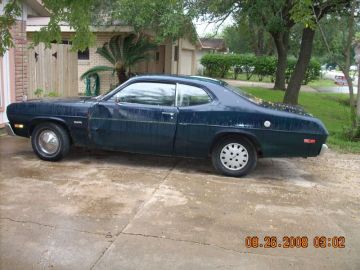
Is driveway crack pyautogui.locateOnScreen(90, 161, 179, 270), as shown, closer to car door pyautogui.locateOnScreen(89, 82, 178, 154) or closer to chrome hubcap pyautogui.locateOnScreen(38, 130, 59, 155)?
car door pyautogui.locateOnScreen(89, 82, 178, 154)

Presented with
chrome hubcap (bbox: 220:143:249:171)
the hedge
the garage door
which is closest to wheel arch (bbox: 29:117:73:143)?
chrome hubcap (bbox: 220:143:249:171)

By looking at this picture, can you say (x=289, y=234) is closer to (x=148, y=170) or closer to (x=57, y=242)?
(x=57, y=242)

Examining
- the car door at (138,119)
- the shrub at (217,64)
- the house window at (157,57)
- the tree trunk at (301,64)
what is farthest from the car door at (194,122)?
the shrub at (217,64)

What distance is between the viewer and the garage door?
2773cm

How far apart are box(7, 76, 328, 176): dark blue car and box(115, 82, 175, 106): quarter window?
15mm

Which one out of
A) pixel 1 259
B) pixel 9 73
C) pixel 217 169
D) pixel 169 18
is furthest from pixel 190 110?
pixel 169 18

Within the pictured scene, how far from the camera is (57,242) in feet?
13.9

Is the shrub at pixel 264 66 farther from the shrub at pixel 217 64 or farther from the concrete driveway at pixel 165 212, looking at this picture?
the concrete driveway at pixel 165 212

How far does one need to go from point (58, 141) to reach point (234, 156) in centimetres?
277

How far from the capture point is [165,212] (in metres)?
5.13

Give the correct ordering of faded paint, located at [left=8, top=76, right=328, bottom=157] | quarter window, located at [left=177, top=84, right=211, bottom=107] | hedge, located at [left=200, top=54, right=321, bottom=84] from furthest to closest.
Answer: hedge, located at [left=200, top=54, right=321, bottom=84] < quarter window, located at [left=177, top=84, right=211, bottom=107] < faded paint, located at [left=8, top=76, right=328, bottom=157]

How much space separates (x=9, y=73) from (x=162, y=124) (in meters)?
4.91

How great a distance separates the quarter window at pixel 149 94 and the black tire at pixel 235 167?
0.96m
